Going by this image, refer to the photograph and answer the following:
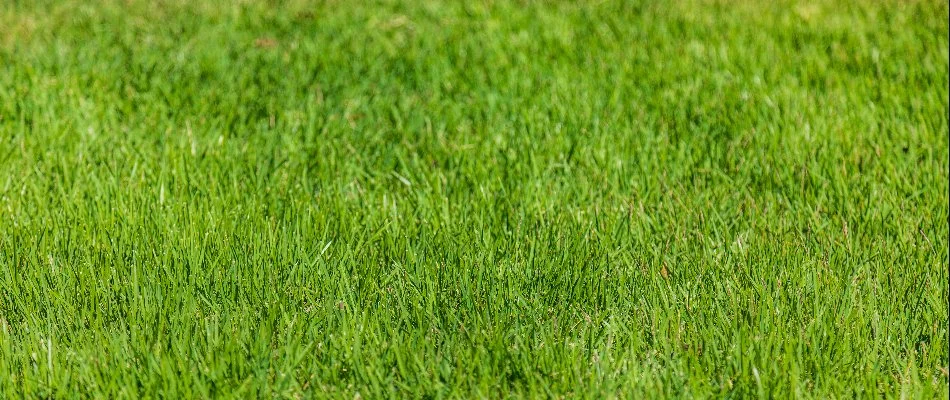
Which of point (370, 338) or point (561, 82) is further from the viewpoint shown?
point (561, 82)

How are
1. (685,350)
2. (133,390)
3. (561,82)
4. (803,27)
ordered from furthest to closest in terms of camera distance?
1. (803,27)
2. (561,82)
3. (685,350)
4. (133,390)

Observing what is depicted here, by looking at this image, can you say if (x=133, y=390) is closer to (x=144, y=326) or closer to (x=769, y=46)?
(x=144, y=326)

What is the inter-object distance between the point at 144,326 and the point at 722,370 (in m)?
1.33

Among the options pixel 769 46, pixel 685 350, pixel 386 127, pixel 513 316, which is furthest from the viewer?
pixel 769 46

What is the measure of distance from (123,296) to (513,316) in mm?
963

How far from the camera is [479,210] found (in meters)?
3.14

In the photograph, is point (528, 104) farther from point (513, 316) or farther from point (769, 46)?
point (513, 316)

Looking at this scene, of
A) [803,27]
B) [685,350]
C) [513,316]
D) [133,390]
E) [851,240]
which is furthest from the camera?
[803,27]

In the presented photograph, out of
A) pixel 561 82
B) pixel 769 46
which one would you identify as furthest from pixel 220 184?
pixel 769 46

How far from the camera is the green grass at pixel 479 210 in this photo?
90.0 inches

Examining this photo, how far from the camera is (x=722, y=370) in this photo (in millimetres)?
2273

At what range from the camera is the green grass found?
2287mm

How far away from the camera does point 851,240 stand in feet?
9.45

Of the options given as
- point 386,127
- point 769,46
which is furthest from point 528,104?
point 769,46
